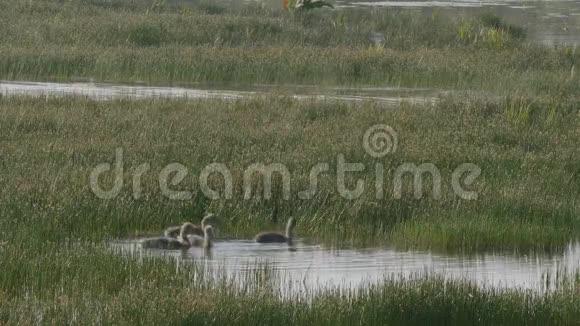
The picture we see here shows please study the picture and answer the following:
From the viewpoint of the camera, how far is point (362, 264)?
11219 millimetres

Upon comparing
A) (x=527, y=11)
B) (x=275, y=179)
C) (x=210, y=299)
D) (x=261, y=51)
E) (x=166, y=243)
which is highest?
(x=527, y=11)

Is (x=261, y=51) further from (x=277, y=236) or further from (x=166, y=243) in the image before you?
(x=166, y=243)

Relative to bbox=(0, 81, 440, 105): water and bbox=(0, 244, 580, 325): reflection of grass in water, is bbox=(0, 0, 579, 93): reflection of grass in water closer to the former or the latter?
bbox=(0, 81, 440, 105): water

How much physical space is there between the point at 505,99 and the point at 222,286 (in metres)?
11.8

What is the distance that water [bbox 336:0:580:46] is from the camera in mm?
38906

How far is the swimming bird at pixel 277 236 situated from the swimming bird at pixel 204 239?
1.67ft

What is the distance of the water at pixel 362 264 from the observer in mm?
10516

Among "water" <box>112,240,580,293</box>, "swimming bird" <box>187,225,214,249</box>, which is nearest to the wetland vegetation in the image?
"water" <box>112,240,580,293</box>

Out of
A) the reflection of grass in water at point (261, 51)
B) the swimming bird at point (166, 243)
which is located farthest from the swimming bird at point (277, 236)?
the reflection of grass in water at point (261, 51)

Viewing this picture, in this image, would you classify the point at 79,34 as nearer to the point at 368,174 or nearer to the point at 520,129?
the point at 520,129

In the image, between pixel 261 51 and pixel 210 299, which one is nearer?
pixel 210 299

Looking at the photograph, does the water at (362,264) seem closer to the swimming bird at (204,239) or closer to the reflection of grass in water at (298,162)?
the swimming bird at (204,239)

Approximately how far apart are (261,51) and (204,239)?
16.8 meters

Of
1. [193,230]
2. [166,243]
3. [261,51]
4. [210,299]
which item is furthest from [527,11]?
[210,299]
